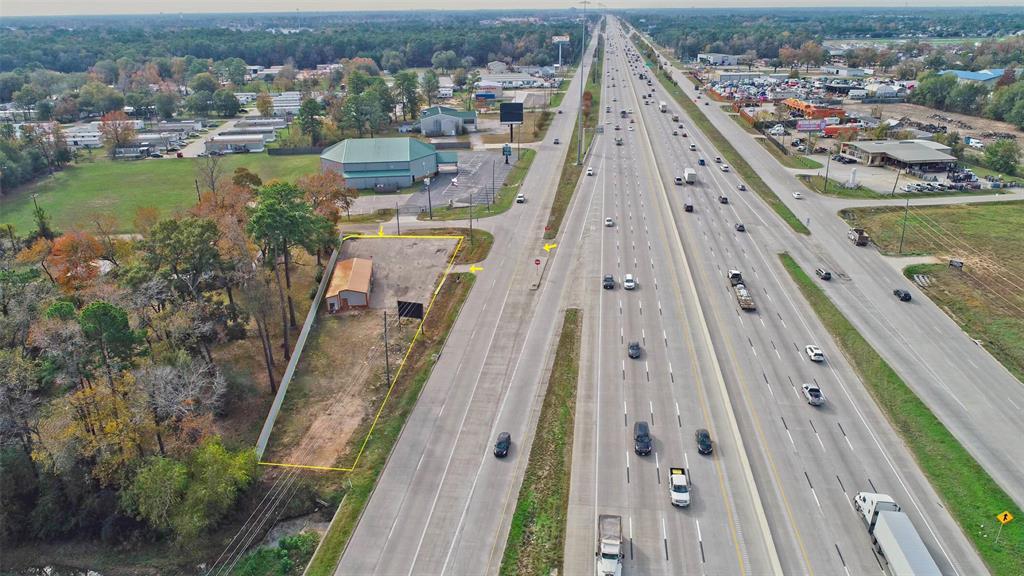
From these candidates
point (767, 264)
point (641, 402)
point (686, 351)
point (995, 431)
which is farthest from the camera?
point (767, 264)

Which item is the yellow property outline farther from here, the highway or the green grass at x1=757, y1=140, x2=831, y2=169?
the green grass at x1=757, y1=140, x2=831, y2=169

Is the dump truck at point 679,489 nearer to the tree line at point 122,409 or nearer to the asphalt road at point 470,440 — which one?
the asphalt road at point 470,440

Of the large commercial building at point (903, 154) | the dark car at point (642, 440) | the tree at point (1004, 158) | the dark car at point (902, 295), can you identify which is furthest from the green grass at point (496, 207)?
the tree at point (1004, 158)

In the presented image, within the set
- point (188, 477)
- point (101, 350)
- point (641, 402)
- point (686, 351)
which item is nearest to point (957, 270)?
point (686, 351)

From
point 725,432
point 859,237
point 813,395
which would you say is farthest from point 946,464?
point 859,237

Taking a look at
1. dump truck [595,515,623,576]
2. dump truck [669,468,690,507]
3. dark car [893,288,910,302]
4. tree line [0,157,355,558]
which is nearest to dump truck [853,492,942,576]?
dump truck [669,468,690,507]

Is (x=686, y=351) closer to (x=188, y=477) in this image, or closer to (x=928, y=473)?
(x=928, y=473)

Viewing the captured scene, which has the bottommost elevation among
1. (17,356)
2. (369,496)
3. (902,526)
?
(369,496)
